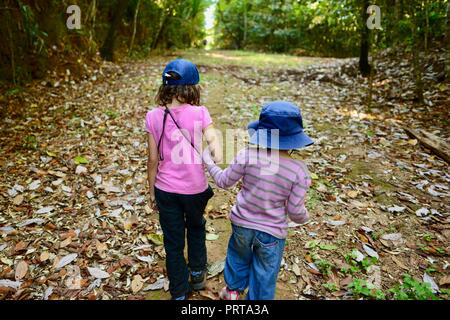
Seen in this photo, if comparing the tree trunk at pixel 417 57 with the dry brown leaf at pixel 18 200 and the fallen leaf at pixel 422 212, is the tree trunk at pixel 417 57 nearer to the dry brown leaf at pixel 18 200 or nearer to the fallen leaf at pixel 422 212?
the fallen leaf at pixel 422 212

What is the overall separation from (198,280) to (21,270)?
1698 millimetres

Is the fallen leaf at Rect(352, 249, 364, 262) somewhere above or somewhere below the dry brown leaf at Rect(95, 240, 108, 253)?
below

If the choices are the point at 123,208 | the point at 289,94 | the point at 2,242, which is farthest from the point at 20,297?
the point at 289,94

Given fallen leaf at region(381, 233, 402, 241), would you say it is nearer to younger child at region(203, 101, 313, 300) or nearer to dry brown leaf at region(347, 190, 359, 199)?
dry brown leaf at region(347, 190, 359, 199)

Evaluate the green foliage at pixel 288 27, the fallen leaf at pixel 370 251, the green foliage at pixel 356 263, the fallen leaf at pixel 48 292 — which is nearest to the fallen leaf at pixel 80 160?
the fallen leaf at pixel 48 292

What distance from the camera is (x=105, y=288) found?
3189mm

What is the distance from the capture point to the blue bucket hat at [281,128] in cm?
218

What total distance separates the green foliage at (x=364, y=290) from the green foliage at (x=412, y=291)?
0.14m

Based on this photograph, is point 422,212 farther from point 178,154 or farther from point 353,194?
point 178,154

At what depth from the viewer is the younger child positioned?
2.21 metres

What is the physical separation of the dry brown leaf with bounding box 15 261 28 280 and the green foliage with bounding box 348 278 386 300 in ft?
9.79

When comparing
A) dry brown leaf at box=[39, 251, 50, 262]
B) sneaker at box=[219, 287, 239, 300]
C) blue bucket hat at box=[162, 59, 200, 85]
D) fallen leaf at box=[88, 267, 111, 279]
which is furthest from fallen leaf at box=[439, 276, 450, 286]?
dry brown leaf at box=[39, 251, 50, 262]

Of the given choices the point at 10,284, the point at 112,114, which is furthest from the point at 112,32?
the point at 10,284
